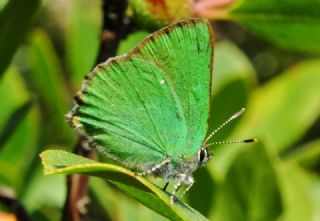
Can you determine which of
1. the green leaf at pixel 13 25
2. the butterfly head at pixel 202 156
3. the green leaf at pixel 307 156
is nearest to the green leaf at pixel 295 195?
the green leaf at pixel 307 156

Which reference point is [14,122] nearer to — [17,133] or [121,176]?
[17,133]

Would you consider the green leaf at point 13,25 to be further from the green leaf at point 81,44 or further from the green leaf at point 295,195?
the green leaf at point 295,195

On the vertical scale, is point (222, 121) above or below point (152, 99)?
below

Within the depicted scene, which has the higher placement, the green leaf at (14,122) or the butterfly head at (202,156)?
the green leaf at (14,122)

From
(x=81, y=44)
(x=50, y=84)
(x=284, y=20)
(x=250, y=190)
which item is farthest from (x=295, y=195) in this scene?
(x=81, y=44)

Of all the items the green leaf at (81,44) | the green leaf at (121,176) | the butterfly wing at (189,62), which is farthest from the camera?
the green leaf at (81,44)

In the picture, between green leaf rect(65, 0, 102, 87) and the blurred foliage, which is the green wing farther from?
green leaf rect(65, 0, 102, 87)

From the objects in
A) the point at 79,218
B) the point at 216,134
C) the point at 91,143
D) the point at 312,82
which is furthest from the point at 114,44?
the point at 312,82
